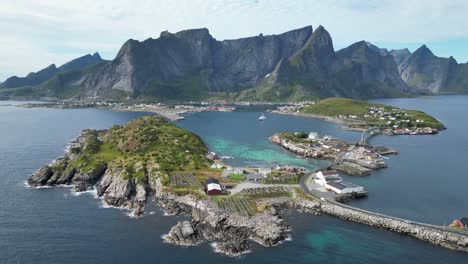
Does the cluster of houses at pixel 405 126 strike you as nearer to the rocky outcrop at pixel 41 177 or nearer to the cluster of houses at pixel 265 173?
the cluster of houses at pixel 265 173

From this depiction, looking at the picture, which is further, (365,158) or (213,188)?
(365,158)

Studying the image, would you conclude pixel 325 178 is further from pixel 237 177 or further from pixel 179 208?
pixel 179 208

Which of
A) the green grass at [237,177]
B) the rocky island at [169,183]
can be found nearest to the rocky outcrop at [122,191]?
the rocky island at [169,183]

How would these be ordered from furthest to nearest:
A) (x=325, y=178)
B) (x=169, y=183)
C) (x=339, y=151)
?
(x=339, y=151), (x=325, y=178), (x=169, y=183)

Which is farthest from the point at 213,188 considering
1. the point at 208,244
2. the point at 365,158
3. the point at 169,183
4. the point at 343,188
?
the point at 365,158

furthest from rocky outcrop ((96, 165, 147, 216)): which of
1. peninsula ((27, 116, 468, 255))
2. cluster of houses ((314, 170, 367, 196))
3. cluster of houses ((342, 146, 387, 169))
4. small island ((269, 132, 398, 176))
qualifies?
cluster of houses ((342, 146, 387, 169))

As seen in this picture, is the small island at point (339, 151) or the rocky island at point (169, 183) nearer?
the rocky island at point (169, 183)

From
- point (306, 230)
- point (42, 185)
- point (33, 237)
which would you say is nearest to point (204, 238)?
point (306, 230)
